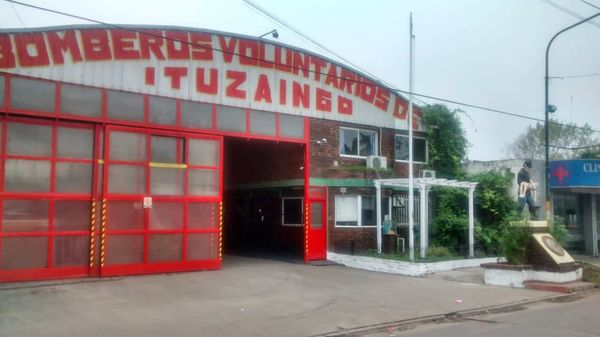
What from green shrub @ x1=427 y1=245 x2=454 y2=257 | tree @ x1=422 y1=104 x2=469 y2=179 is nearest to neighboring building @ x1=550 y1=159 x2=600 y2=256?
tree @ x1=422 y1=104 x2=469 y2=179

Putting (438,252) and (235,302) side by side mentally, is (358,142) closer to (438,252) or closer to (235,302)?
(438,252)

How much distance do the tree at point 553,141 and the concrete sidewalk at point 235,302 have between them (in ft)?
125

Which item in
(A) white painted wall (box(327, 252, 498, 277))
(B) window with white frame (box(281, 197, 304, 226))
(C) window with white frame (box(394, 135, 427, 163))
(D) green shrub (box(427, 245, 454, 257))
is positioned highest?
(C) window with white frame (box(394, 135, 427, 163))

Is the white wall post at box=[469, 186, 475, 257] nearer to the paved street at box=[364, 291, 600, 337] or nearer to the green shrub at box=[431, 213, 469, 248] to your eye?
the green shrub at box=[431, 213, 469, 248]

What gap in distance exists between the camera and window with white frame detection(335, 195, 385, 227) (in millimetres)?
22094

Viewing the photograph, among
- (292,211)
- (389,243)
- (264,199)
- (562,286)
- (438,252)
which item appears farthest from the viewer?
(264,199)

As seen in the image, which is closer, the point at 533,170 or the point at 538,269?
the point at 538,269

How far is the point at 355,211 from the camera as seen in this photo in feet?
73.7

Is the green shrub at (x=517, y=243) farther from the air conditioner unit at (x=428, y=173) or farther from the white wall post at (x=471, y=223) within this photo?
the air conditioner unit at (x=428, y=173)

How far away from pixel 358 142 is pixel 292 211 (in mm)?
3759

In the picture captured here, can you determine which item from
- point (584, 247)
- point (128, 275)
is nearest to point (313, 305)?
point (128, 275)

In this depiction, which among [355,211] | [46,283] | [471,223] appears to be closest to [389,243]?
[355,211]

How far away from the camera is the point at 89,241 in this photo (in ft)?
53.4

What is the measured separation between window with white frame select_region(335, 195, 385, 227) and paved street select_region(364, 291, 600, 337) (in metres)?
9.09
